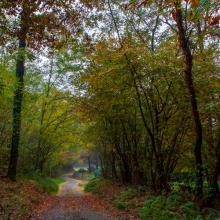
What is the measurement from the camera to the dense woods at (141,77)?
399cm

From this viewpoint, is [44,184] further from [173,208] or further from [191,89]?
[191,89]

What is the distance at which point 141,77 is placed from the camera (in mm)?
5977

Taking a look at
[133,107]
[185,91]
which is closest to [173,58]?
[185,91]

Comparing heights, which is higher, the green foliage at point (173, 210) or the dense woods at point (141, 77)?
the dense woods at point (141, 77)

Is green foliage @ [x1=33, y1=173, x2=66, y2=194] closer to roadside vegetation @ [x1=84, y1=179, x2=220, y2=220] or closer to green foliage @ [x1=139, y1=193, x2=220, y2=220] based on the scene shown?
roadside vegetation @ [x1=84, y1=179, x2=220, y2=220]

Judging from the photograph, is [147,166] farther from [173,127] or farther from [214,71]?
[214,71]

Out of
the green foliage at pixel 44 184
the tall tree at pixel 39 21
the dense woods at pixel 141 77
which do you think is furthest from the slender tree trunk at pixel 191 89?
the green foliage at pixel 44 184

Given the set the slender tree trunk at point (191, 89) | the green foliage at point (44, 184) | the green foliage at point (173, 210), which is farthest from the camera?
the green foliage at point (44, 184)

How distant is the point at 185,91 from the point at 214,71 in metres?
0.85

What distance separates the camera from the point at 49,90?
44.9ft

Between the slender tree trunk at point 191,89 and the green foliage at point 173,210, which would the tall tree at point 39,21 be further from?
the green foliage at point 173,210

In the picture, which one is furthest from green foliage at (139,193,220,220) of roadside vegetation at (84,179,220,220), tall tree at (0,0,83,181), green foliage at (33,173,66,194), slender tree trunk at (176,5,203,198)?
green foliage at (33,173,66,194)

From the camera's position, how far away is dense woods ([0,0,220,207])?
399 centimetres

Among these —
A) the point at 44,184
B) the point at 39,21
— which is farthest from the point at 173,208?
the point at 44,184
